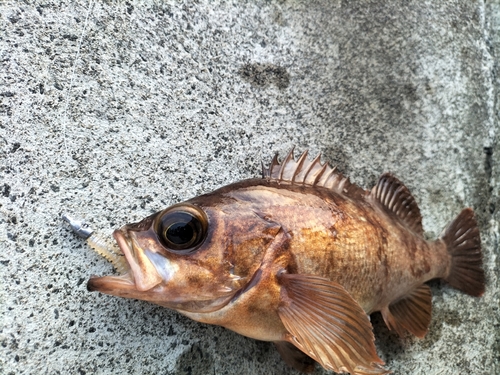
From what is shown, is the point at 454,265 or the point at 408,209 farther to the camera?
the point at 454,265

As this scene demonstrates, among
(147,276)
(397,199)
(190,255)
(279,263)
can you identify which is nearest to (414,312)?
(397,199)

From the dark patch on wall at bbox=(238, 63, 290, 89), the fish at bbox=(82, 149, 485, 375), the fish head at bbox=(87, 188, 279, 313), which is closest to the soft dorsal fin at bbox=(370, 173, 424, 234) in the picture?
the fish at bbox=(82, 149, 485, 375)

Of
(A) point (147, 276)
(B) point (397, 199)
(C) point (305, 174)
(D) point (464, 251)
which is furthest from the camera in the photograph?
(D) point (464, 251)

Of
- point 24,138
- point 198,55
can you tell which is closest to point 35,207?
point 24,138

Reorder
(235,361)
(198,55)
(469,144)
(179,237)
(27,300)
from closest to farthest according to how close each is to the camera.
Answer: (179,237)
(27,300)
(235,361)
(198,55)
(469,144)

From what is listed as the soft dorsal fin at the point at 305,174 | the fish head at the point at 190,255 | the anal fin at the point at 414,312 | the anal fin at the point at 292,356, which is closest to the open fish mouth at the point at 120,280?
the fish head at the point at 190,255

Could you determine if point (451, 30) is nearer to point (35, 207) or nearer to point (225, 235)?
point (225, 235)

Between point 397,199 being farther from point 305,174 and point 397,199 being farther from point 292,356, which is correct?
point 292,356

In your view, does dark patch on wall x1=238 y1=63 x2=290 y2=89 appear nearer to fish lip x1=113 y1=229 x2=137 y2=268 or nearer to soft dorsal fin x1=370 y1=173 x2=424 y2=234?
soft dorsal fin x1=370 y1=173 x2=424 y2=234
